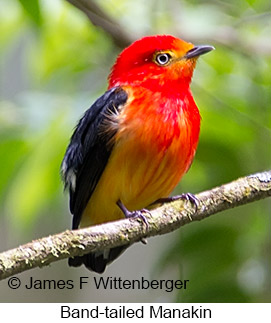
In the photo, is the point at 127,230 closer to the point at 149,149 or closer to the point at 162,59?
the point at 149,149

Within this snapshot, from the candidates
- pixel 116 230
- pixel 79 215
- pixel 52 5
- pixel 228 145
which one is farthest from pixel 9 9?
pixel 116 230

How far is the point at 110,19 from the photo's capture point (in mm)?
3980

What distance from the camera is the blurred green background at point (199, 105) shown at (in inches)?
132

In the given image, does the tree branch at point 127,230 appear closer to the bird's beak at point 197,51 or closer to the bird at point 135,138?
the bird at point 135,138

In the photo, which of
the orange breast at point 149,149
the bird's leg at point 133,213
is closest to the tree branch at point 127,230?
the bird's leg at point 133,213

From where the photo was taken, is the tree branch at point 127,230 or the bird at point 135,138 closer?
the tree branch at point 127,230

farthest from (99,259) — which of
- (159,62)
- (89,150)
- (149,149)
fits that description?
(159,62)

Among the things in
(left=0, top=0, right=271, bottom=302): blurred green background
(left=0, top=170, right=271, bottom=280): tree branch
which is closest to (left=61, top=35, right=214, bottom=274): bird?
(left=0, top=0, right=271, bottom=302): blurred green background

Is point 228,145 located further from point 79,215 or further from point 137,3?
point 137,3

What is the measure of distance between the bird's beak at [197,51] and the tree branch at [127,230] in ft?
3.12

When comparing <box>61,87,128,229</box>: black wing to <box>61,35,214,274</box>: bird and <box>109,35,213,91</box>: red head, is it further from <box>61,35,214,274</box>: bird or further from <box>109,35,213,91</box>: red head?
<box>109,35,213,91</box>: red head

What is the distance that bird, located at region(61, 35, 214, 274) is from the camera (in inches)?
143

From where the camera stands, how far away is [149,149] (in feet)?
11.8

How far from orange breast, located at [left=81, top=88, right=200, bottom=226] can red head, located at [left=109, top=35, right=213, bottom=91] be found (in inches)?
5.7
